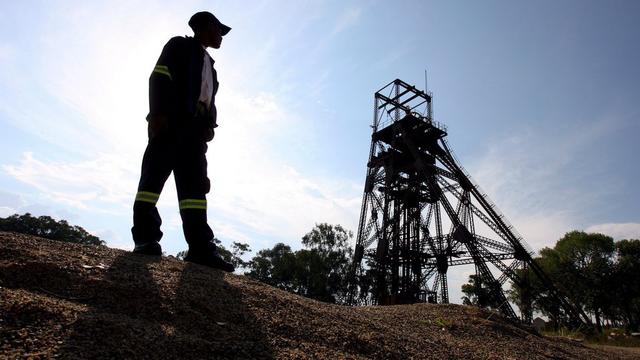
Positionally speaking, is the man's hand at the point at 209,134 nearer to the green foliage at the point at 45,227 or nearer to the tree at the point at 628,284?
the tree at the point at 628,284

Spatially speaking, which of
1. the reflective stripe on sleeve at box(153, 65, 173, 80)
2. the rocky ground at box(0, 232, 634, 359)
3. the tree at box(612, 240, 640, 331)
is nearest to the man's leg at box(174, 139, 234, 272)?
the rocky ground at box(0, 232, 634, 359)

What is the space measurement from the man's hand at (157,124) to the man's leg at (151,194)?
10 cm

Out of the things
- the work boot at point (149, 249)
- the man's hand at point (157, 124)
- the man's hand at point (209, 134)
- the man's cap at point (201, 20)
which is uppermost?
the man's cap at point (201, 20)

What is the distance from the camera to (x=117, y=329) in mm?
1989

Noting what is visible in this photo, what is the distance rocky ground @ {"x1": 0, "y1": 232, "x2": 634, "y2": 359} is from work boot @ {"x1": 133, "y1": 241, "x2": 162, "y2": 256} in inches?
6.8

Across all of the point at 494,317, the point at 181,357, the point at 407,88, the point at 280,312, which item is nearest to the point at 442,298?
the point at 407,88

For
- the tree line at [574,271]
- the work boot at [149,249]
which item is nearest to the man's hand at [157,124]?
the work boot at [149,249]

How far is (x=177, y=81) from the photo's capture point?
14.4ft

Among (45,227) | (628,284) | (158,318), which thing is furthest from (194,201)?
(45,227)

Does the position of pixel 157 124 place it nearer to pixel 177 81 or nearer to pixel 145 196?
pixel 177 81

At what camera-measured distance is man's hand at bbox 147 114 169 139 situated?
13.2 feet

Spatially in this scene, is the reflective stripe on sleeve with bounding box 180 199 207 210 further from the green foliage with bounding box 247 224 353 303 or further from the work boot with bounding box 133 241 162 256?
the green foliage with bounding box 247 224 353 303

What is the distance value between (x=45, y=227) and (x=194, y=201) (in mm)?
58953

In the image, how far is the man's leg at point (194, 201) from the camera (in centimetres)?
434
